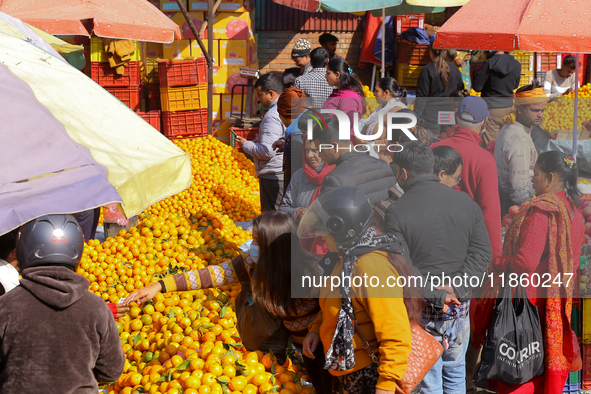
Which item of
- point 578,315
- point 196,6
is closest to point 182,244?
point 578,315

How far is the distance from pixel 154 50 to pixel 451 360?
811 centimetres

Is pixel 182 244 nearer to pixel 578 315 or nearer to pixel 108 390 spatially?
pixel 108 390

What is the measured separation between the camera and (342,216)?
6.79 ft

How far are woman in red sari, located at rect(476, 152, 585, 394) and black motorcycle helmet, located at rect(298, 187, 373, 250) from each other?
3.81 ft

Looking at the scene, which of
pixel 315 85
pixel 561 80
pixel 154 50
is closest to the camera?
pixel 315 85

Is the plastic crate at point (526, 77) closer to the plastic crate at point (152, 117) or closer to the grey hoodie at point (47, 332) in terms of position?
the plastic crate at point (152, 117)

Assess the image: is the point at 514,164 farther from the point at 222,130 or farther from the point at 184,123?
the point at 222,130

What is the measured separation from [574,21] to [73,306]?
371 cm

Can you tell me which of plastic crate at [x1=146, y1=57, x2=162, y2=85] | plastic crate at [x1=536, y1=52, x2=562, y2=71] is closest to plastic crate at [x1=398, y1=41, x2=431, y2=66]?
plastic crate at [x1=536, y1=52, x2=562, y2=71]

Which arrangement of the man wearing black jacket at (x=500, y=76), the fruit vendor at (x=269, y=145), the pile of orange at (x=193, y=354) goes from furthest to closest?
the man wearing black jacket at (x=500, y=76) → the fruit vendor at (x=269, y=145) → the pile of orange at (x=193, y=354)

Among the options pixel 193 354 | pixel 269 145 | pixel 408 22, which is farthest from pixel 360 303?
pixel 408 22

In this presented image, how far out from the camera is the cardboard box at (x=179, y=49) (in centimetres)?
904

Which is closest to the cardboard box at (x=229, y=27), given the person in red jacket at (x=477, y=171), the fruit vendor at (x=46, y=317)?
the person in red jacket at (x=477, y=171)

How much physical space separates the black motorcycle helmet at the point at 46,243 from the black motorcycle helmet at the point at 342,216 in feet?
3.17
